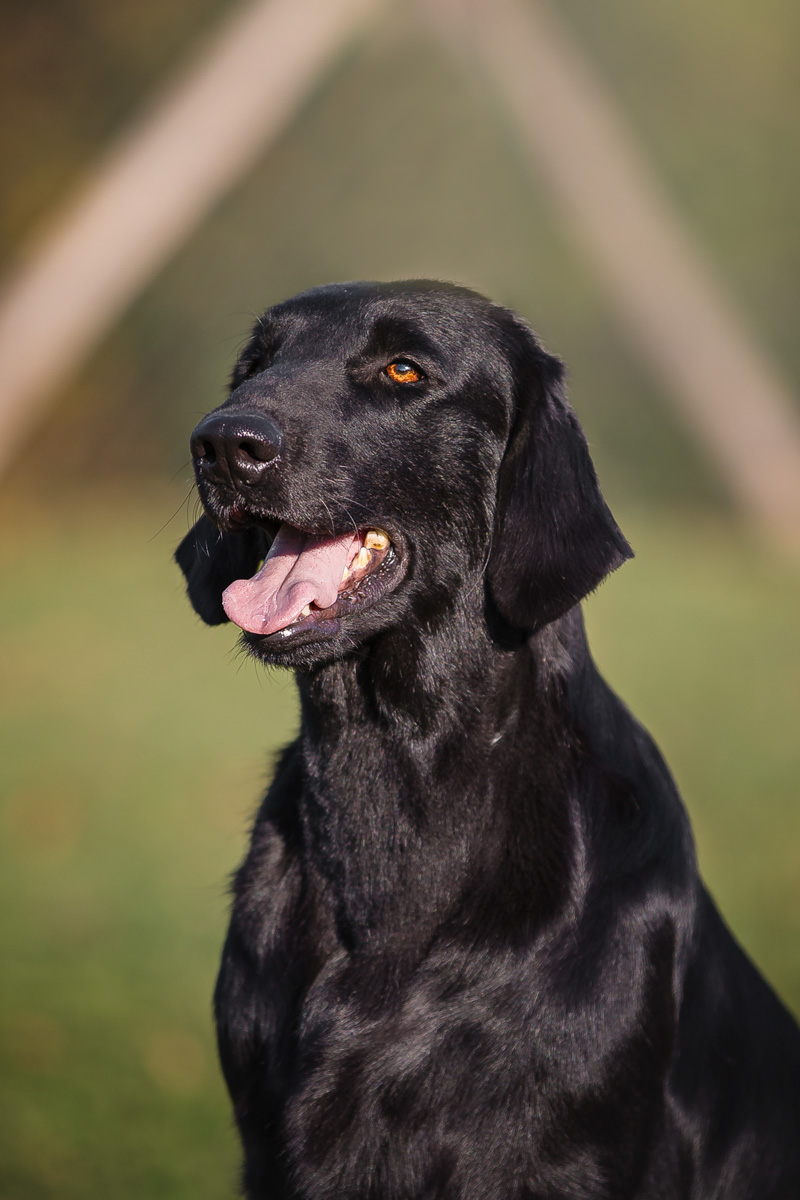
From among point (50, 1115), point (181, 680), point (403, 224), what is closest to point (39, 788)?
point (181, 680)

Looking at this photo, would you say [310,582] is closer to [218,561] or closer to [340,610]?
[340,610]

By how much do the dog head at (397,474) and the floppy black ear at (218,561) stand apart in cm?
14

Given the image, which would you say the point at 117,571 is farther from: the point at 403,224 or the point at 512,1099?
the point at 512,1099

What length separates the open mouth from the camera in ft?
8.50

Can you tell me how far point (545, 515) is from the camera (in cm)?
267

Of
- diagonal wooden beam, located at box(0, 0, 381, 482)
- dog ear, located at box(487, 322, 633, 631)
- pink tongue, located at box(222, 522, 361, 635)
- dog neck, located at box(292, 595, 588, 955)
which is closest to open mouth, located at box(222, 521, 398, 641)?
pink tongue, located at box(222, 522, 361, 635)

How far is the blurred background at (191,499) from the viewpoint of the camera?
16.3 ft

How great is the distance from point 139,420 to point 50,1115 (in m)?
12.1

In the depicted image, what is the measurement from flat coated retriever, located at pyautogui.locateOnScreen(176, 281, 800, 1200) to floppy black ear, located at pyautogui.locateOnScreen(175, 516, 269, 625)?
21 cm

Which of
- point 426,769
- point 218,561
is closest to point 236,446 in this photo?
point 218,561

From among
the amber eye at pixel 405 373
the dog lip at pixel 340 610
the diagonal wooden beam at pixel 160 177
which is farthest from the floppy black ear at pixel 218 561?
the diagonal wooden beam at pixel 160 177

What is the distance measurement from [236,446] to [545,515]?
694 mm

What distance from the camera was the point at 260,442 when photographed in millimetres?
2506

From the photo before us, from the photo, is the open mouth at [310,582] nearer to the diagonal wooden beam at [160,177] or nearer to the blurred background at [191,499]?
the blurred background at [191,499]
